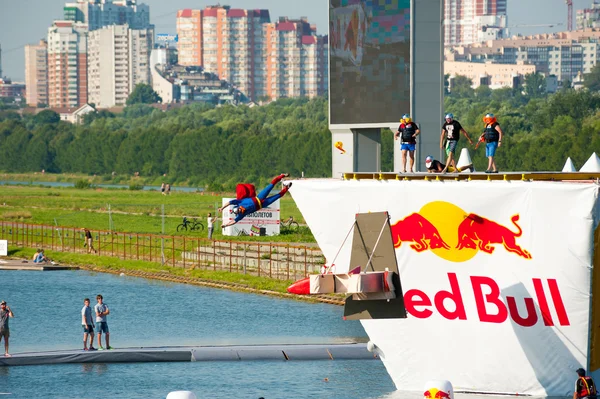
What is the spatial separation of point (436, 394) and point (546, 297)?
280 inches

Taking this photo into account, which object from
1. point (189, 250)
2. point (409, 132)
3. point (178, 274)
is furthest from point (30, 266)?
point (409, 132)

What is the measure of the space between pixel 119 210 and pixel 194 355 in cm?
7724

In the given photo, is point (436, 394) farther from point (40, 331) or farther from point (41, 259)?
point (41, 259)

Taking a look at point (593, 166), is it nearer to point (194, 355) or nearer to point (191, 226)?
point (194, 355)

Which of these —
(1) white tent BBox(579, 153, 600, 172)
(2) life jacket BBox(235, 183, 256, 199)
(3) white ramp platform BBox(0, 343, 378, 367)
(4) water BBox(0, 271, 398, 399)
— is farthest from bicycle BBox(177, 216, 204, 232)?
(2) life jacket BBox(235, 183, 256, 199)

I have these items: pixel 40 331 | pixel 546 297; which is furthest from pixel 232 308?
pixel 546 297

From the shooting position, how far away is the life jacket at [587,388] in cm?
3203

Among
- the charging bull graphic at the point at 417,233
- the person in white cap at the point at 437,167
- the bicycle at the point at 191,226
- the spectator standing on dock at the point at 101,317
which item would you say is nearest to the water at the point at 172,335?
the spectator standing on dock at the point at 101,317

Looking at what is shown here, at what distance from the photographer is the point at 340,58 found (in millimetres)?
58625

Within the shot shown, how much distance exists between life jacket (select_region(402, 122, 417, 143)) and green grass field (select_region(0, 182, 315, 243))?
4133 centimetres

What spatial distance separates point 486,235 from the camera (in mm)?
34906

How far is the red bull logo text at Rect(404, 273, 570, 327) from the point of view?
33.8 metres

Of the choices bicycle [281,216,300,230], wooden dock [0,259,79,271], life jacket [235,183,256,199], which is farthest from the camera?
bicycle [281,216,300,230]

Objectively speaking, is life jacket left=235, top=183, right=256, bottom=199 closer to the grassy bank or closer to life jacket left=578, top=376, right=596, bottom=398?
life jacket left=578, top=376, right=596, bottom=398
